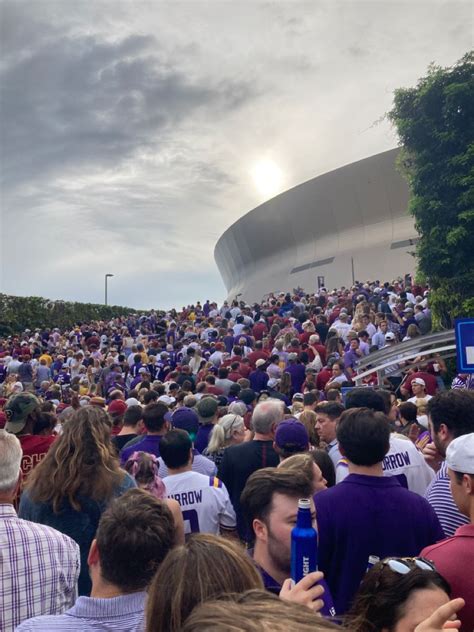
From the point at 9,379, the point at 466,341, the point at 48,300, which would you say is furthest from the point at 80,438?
the point at 48,300

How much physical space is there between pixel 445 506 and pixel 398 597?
149 cm

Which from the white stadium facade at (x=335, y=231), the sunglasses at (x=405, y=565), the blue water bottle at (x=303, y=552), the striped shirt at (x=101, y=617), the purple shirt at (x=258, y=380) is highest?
the white stadium facade at (x=335, y=231)

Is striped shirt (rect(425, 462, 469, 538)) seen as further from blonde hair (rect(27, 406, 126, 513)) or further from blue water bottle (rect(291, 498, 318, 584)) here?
blonde hair (rect(27, 406, 126, 513))

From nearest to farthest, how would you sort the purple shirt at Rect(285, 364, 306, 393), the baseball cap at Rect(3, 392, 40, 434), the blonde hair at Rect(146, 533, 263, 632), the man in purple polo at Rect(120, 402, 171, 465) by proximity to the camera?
the blonde hair at Rect(146, 533, 263, 632)
the baseball cap at Rect(3, 392, 40, 434)
the man in purple polo at Rect(120, 402, 171, 465)
the purple shirt at Rect(285, 364, 306, 393)

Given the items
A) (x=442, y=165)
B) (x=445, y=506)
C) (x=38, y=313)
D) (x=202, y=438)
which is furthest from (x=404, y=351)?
(x=38, y=313)

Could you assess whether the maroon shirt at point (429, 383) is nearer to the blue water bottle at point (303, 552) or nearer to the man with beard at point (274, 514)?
the man with beard at point (274, 514)

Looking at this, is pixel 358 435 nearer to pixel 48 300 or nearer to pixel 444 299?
pixel 444 299

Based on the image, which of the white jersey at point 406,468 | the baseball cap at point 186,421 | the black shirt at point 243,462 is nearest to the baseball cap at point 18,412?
the baseball cap at point 186,421

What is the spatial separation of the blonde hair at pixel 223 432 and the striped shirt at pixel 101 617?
142 inches

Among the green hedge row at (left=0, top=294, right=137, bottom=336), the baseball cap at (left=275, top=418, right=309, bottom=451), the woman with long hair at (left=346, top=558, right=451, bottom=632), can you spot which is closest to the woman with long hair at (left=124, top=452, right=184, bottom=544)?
the baseball cap at (left=275, top=418, right=309, bottom=451)

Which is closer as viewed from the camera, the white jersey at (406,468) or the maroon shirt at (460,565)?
the maroon shirt at (460,565)

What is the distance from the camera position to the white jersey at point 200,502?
4.17 m

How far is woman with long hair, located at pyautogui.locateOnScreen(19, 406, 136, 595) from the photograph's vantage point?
3.28 metres

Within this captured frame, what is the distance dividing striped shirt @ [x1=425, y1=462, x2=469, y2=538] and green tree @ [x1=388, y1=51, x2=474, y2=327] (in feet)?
41.8
